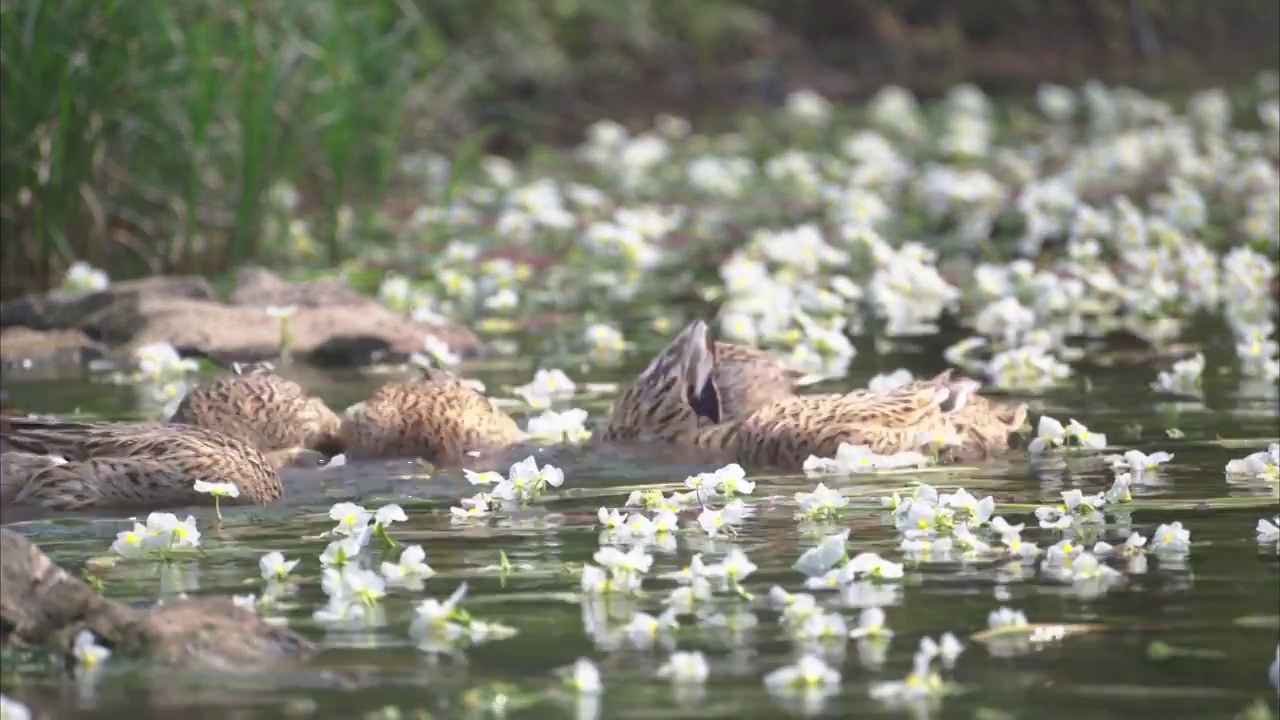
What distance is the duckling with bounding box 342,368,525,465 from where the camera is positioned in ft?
31.6

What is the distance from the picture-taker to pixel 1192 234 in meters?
16.2

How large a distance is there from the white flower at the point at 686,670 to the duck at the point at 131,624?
880 mm

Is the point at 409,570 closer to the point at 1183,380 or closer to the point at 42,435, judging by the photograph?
the point at 42,435

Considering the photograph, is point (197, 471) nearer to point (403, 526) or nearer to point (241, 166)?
point (403, 526)

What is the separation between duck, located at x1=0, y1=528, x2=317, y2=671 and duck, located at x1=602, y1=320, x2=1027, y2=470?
138 inches

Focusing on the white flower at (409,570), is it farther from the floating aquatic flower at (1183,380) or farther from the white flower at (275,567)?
the floating aquatic flower at (1183,380)

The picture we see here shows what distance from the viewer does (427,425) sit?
31.7 feet

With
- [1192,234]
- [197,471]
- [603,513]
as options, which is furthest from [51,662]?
[1192,234]

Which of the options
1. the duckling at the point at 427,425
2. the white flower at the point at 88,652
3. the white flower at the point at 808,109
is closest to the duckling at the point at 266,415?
the duckling at the point at 427,425

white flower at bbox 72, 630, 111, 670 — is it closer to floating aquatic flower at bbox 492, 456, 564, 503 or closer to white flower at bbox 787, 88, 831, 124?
floating aquatic flower at bbox 492, 456, 564, 503

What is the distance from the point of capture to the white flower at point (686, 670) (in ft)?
18.3

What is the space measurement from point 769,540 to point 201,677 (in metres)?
2.16

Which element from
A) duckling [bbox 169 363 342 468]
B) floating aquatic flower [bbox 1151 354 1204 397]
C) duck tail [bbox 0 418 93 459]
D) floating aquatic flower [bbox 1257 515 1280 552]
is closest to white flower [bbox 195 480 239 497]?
duck tail [bbox 0 418 93 459]

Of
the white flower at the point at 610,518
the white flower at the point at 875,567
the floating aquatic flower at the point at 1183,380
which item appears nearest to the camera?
the white flower at the point at 875,567
